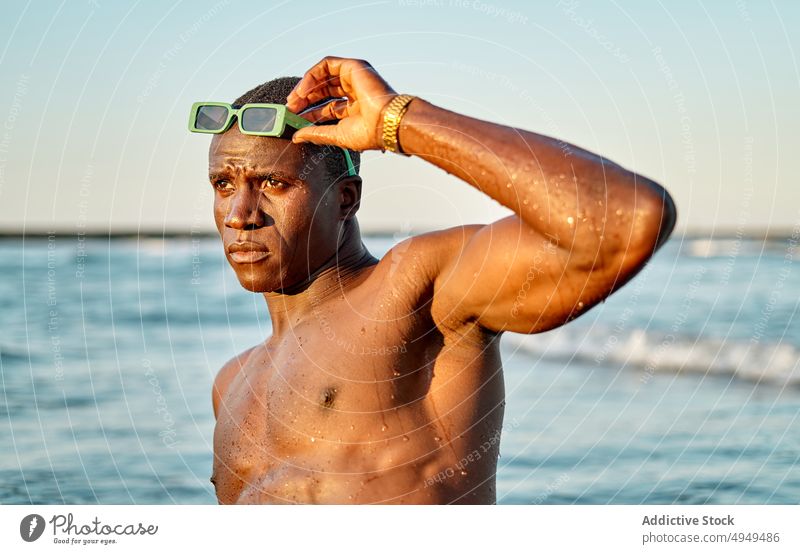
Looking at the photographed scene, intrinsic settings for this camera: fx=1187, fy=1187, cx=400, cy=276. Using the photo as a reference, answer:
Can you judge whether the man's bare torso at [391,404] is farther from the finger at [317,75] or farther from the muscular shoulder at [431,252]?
the finger at [317,75]

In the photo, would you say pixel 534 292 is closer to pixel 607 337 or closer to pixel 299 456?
pixel 299 456

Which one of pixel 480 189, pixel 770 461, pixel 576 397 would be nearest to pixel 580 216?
pixel 480 189

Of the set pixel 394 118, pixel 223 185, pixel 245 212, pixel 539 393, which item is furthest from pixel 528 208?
pixel 539 393

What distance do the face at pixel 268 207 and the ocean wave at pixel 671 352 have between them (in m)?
8.87

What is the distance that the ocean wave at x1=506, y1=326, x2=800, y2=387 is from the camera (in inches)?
503

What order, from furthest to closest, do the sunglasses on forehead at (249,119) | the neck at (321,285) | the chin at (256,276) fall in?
the neck at (321,285), the chin at (256,276), the sunglasses on forehead at (249,119)

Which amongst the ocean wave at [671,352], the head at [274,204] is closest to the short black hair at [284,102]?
the head at [274,204]

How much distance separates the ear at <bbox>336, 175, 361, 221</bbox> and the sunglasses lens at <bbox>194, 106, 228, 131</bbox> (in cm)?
46

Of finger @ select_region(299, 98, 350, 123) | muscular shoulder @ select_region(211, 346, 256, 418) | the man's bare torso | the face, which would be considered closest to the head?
the face

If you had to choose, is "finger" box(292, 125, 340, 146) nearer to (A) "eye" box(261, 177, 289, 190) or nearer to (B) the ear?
(A) "eye" box(261, 177, 289, 190)

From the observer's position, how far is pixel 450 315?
3684mm

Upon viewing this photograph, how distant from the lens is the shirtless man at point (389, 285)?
10.2 ft

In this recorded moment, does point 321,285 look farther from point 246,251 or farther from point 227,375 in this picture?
point 227,375

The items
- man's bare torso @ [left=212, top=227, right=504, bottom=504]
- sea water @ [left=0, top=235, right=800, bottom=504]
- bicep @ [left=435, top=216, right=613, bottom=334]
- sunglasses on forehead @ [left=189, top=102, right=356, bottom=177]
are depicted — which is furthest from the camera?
sea water @ [left=0, top=235, right=800, bottom=504]
